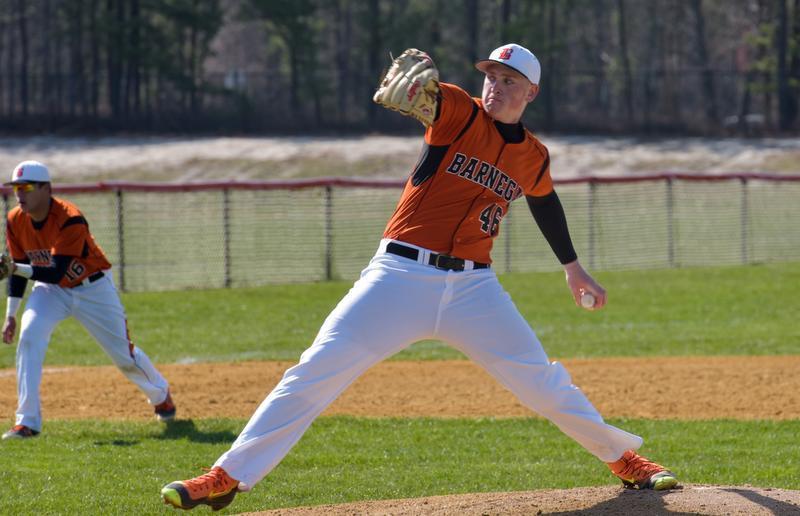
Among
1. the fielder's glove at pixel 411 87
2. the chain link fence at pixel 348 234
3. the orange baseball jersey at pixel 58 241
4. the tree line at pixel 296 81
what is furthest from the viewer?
the tree line at pixel 296 81

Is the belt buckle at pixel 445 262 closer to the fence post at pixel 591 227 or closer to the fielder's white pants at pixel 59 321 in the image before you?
the fielder's white pants at pixel 59 321

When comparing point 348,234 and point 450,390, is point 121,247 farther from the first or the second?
point 450,390

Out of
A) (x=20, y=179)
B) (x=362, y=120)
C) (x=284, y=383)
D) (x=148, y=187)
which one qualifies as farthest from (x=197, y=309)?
(x=362, y=120)

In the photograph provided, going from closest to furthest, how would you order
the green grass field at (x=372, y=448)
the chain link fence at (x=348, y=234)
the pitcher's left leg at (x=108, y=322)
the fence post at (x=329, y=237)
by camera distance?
the green grass field at (x=372, y=448)
the pitcher's left leg at (x=108, y=322)
the fence post at (x=329, y=237)
the chain link fence at (x=348, y=234)

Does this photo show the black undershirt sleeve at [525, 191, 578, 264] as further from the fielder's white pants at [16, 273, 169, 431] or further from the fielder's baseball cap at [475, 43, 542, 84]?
the fielder's white pants at [16, 273, 169, 431]

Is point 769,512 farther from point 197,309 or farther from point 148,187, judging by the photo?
point 148,187

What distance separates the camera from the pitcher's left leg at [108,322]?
8.78 metres

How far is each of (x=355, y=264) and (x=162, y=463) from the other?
43.6 ft

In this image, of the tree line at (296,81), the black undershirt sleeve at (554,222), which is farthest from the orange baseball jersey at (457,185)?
the tree line at (296,81)

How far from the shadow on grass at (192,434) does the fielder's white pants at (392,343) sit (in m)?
3.44

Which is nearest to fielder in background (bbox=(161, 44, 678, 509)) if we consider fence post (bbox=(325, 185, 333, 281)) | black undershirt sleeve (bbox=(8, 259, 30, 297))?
black undershirt sleeve (bbox=(8, 259, 30, 297))

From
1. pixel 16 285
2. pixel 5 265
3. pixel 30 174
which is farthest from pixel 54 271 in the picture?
pixel 30 174

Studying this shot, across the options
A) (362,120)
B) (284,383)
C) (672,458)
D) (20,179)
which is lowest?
(672,458)

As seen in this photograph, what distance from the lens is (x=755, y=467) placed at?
766 centimetres
